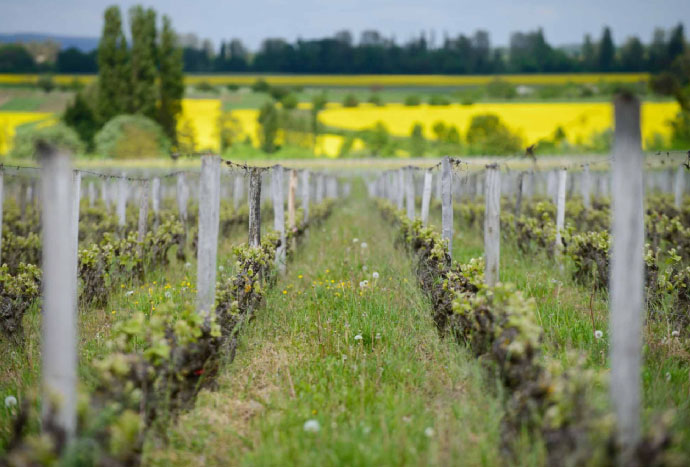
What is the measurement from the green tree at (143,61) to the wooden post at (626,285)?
66237 millimetres

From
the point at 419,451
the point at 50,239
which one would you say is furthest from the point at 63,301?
the point at 419,451

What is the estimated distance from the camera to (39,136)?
5634cm

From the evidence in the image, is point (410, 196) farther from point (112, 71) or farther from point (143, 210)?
point (112, 71)

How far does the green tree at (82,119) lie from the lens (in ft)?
213

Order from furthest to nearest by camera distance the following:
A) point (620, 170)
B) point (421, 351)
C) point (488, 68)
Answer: point (488, 68)
point (421, 351)
point (620, 170)

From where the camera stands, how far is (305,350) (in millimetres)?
5766

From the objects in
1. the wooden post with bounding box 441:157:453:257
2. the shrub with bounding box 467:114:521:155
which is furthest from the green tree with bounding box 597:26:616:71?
the wooden post with bounding box 441:157:453:257

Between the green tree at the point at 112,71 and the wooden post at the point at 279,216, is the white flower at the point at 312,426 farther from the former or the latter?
the green tree at the point at 112,71

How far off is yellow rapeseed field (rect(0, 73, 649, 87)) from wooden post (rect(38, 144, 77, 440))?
378ft

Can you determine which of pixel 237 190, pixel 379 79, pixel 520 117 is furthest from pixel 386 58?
pixel 237 190

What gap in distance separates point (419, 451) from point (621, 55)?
Answer: 397 ft

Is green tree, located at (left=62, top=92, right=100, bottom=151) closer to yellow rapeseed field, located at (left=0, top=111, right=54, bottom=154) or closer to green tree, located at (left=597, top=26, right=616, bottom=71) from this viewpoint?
yellow rapeseed field, located at (left=0, top=111, right=54, bottom=154)

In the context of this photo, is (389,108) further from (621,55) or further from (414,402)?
(414,402)

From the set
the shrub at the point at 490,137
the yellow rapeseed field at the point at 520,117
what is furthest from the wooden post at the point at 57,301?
the shrub at the point at 490,137
